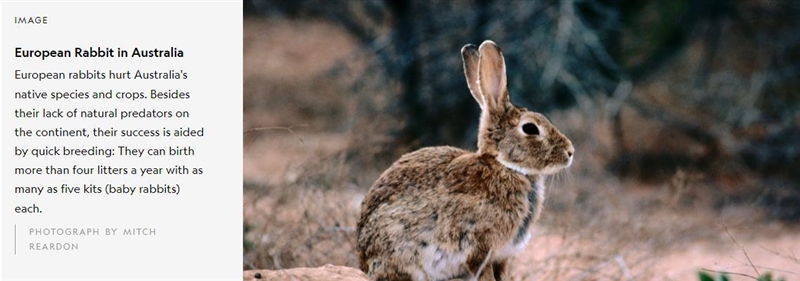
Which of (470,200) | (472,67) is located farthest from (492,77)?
(470,200)

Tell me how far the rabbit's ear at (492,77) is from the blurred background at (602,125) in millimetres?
982

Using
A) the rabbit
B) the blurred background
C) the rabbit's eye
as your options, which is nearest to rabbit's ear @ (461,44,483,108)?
the rabbit

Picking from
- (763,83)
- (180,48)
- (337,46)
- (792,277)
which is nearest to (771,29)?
(763,83)

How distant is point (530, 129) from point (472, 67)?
341 mm

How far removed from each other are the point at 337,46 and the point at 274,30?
3.88 ft

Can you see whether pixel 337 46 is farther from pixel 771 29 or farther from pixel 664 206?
pixel 664 206

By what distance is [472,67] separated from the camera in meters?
4.28

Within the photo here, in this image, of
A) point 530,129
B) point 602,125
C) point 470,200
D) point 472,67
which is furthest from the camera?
point 602,125

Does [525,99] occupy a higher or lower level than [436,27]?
lower

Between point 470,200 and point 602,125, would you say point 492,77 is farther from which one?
point 602,125

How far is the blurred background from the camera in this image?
18.1 feet

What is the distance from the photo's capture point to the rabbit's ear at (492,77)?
13.4ft

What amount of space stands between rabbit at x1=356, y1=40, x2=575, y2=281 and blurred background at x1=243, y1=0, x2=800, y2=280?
89 centimetres

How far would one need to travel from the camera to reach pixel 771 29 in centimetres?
908
